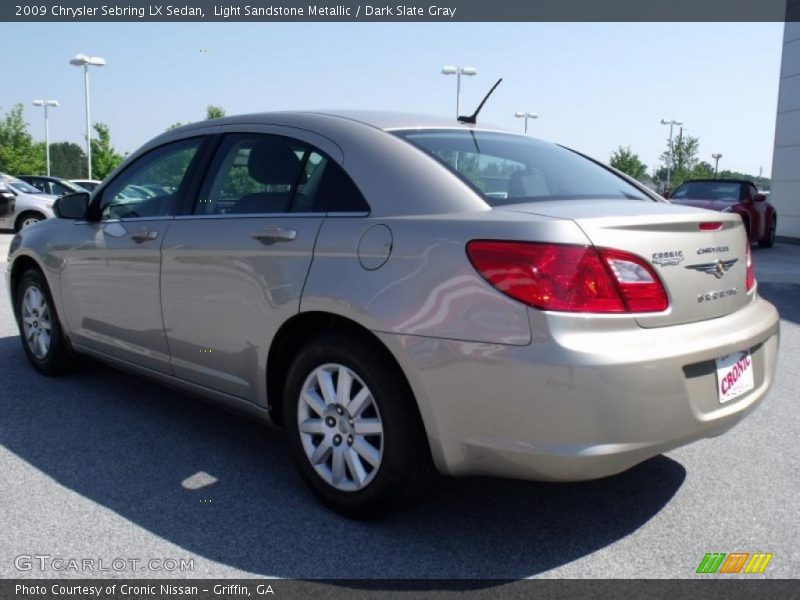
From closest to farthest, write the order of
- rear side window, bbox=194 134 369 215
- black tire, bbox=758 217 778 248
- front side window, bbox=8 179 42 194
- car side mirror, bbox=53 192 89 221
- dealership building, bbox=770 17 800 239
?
rear side window, bbox=194 134 369 215 < car side mirror, bbox=53 192 89 221 < black tire, bbox=758 217 778 248 < front side window, bbox=8 179 42 194 < dealership building, bbox=770 17 800 239

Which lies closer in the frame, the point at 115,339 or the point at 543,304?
the point at 543,304

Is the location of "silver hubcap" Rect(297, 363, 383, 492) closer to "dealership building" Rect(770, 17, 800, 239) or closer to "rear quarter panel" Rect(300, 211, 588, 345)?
"rear quarter panel" Rect(300, 211, 588, 345)

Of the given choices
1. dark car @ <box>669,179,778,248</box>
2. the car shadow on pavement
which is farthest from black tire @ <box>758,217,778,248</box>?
the car shadow on pavement

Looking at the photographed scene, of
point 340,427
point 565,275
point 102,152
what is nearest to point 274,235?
point 340,427

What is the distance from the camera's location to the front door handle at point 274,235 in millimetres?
3164

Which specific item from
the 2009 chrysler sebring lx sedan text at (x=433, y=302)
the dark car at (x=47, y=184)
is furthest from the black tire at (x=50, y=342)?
the dark car at (x=47, y=184)

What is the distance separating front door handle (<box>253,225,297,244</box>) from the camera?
3164 millimetres

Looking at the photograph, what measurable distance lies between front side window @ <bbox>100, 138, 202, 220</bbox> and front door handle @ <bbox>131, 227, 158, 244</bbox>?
11cm

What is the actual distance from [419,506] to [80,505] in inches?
54.4

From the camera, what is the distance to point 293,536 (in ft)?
9.51

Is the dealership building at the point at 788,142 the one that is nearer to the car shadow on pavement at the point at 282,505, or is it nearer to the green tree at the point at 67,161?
the car shadow on pavement at the point at 282,505

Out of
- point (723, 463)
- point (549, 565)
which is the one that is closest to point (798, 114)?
point (723, 463)

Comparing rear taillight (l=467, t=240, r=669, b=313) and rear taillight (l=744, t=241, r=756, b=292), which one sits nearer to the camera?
rear taillight (l=467, t=240, r=669, b=313)

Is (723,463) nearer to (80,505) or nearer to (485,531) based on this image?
(485,531)
